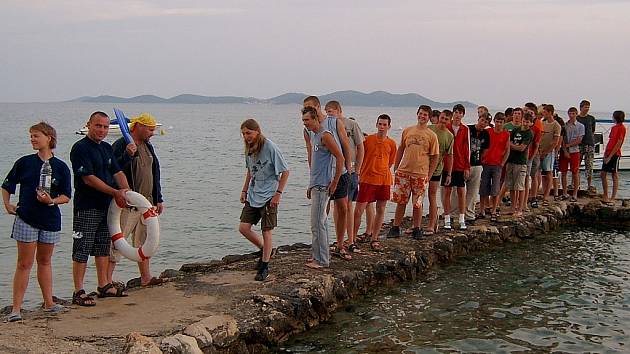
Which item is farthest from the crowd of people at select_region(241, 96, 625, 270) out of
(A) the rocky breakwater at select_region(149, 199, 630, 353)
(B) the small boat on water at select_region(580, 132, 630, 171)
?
(B) the small boat on water at select_region(580, 132, 630, 171)

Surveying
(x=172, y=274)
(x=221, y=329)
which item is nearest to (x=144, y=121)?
(x=172, y=274)

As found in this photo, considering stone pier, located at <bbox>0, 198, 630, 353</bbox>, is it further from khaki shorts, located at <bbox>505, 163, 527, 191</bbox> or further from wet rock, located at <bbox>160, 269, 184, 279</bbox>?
khaki shorts, located at <bbox>505, 163, 527, 191</bbox>

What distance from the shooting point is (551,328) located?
7707mm

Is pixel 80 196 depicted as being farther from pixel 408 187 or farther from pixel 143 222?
pixel 408 187

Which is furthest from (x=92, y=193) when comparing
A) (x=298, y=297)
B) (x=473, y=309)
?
(x=473, y=309)

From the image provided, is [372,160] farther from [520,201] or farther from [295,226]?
[295,226]

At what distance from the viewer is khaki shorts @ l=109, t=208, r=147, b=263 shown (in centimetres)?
718

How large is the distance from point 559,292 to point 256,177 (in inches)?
181

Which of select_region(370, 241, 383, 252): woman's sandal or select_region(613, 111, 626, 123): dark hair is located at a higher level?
select_region(613, 111, 626, 123): dark hair

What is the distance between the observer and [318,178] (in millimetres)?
8078

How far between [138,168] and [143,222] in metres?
0.61

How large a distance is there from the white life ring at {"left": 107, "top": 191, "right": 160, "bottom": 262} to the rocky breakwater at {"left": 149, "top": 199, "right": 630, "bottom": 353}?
116 centimetres

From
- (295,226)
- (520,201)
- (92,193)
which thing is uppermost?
(92,193)

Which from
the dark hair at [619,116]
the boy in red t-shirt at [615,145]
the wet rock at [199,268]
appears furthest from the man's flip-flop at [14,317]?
the dark hair at [619,116]
